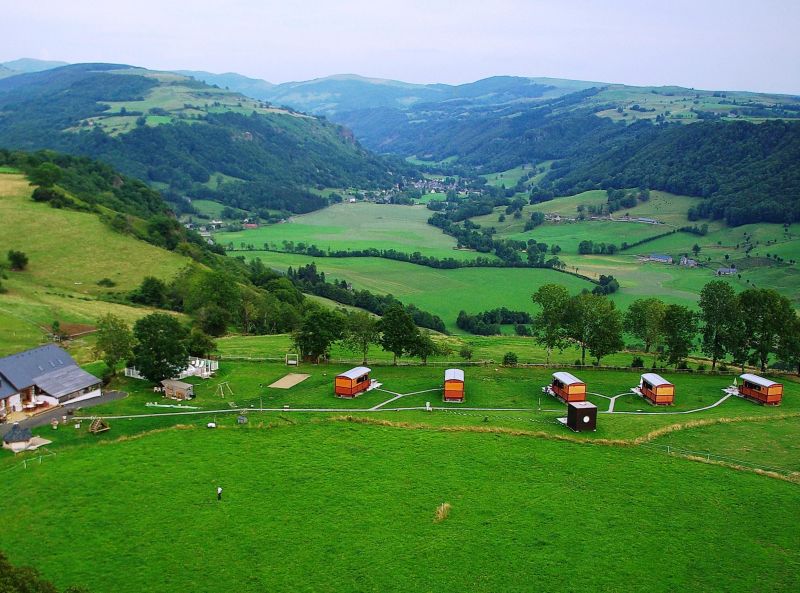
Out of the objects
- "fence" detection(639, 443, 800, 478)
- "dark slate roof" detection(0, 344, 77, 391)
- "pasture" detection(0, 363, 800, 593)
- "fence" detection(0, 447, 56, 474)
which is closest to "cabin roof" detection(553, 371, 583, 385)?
"pasture" detection(0, 363, 800, 593)

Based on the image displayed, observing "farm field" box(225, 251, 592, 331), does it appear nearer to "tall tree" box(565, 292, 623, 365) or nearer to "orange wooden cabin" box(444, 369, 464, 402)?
"tall tree" box(565, 292, 623, 365)

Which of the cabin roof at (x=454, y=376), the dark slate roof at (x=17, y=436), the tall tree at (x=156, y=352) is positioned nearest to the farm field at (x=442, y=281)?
the cabin roof at (x=454, y=376)

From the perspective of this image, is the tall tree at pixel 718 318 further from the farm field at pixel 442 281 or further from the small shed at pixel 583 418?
the farm field at pixel 442 281

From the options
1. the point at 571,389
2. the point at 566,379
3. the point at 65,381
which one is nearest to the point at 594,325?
the point at 566,379

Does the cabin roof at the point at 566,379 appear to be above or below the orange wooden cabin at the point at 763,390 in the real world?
above

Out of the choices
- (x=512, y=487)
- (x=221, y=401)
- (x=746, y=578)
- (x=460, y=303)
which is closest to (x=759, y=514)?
(x=746, y=578)

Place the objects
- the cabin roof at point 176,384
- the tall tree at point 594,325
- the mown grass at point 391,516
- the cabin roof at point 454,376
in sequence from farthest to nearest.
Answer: the tall tree at point 594,325, the cabin roof at point 454,376, the cabin roof at point 176,384, the mown grass at point 391,516

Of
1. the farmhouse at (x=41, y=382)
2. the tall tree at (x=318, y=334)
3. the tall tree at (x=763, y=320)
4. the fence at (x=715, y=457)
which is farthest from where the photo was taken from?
the tall tree at (x=318, y=334)
